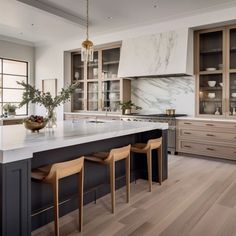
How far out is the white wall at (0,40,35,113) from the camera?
7425 millimetres

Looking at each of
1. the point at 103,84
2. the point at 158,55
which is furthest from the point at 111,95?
the point at 158,55

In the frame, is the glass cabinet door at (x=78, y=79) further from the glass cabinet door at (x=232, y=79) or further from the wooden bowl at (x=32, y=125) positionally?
the wooden bowl at (x=32, y=125)

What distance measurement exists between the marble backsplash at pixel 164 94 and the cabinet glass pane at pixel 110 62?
0.63 meters

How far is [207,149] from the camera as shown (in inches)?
204

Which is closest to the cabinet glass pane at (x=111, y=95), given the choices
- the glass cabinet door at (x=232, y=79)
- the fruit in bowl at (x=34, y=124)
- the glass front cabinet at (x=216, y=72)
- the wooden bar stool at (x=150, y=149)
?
the glass front cabinet at (x=216, y=72)

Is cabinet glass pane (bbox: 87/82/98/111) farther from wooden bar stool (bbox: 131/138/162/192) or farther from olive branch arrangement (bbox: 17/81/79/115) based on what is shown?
olive branch arrangement (bbox: 17/81/79/115)

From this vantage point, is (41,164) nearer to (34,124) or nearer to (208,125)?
(34,124)

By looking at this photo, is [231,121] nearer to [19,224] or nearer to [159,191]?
[159,191]

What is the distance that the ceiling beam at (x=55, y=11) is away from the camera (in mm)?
4664

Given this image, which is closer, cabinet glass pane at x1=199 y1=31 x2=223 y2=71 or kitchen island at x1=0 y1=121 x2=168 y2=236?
kitchen island at x1=0 y1=121 x2=168 y2=236

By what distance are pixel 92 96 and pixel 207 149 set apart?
144 inches

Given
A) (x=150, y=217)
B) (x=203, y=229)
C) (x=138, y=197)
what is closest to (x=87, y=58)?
(x=138, y=197)

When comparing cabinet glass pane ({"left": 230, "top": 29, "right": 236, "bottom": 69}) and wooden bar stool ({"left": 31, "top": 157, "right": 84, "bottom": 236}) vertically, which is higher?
cabinet glass pane ({"left": 230, "top": 29, "right": 236, "bottom": 69})

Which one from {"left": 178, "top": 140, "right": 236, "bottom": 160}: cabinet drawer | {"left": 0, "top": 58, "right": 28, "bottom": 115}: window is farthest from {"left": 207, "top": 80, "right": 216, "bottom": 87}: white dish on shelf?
{"left": 0, "top": 58, "right": 28, "bottom": 115}: window
